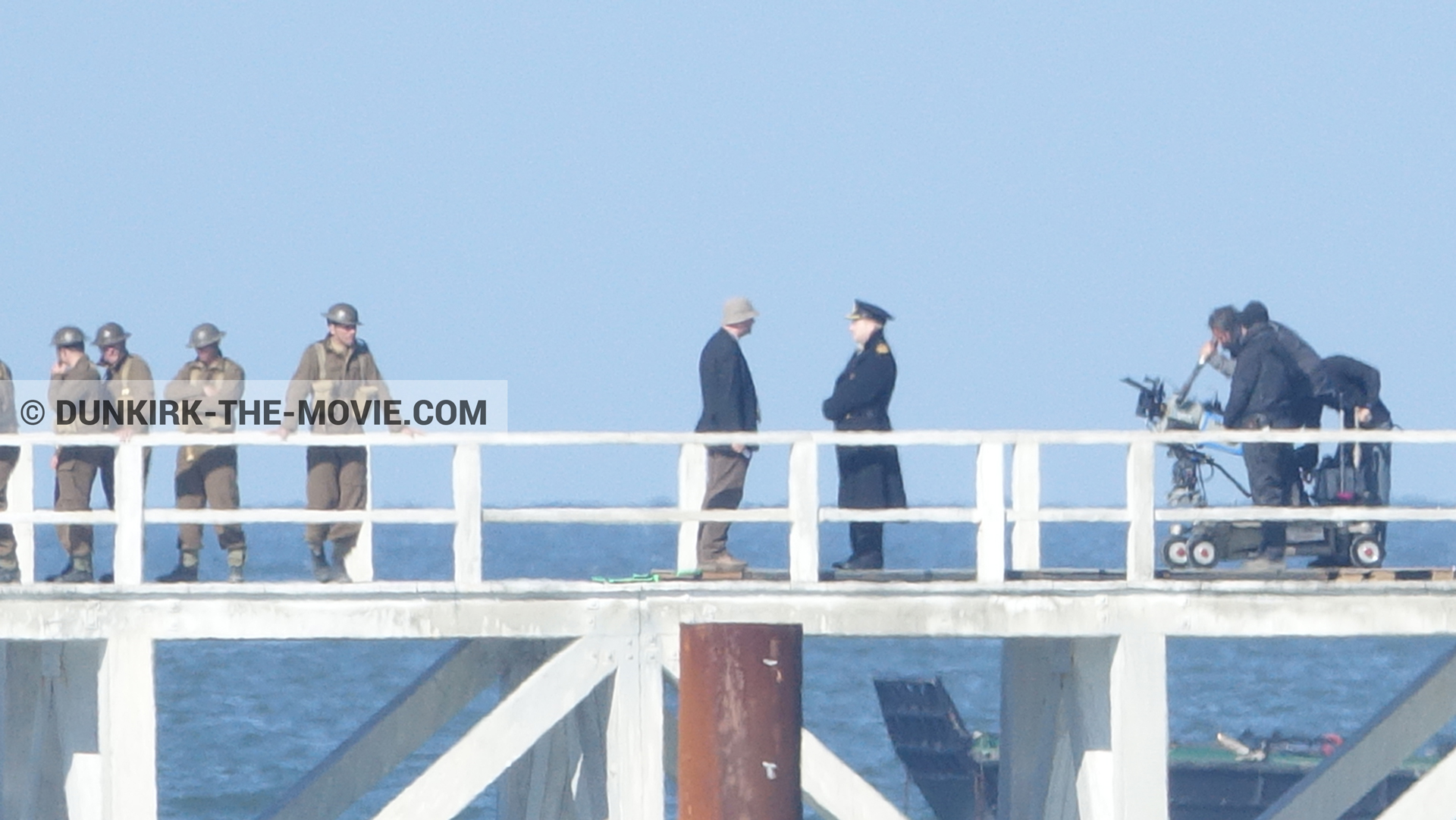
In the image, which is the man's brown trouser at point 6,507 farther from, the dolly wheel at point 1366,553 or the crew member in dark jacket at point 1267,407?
the dolly wheel at point 1366,553

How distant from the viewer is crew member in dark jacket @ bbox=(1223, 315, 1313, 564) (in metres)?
14.5

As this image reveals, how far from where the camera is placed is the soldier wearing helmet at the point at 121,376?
14414mm

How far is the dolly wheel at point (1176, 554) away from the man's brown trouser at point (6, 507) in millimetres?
6618

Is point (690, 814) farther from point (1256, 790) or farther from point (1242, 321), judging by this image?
point (1256, 790)

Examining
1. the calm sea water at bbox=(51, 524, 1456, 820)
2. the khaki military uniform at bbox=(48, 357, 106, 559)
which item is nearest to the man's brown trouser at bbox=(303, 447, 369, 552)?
the khaki military uniform at bbox=(48, 357, 106, 559)

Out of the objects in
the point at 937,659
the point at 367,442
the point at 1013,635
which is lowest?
the point at 937,659

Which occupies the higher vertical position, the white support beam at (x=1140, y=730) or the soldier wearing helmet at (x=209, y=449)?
the soldier wearing helmet at (x=209, y=449)

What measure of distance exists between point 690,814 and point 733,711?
1.95 feet

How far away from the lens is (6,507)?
14.7m

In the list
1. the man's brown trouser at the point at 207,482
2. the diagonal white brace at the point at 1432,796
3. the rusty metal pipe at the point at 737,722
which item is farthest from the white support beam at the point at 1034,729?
the man's brown trouser at the point at 207,482

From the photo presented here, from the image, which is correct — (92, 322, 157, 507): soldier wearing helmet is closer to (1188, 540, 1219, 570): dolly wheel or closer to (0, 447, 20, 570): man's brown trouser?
(0, 447, 20, 570): man's brown trouser

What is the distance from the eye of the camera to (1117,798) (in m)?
13.5

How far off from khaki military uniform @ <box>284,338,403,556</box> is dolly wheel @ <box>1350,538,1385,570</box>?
5.46m

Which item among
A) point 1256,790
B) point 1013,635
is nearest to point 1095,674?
point 1013,635
